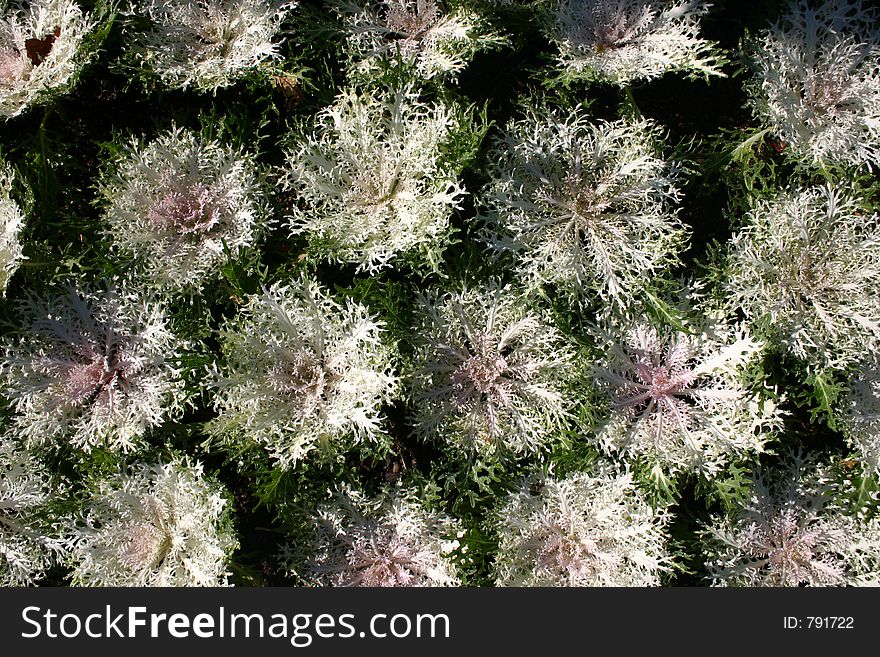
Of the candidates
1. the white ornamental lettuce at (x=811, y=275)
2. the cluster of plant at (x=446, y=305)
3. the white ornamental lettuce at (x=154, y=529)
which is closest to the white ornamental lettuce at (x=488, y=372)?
the cluster of plant at (x=446, y=305)

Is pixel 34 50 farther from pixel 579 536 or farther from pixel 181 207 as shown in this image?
pixel 579 536

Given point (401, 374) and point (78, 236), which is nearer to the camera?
point (401, 374)

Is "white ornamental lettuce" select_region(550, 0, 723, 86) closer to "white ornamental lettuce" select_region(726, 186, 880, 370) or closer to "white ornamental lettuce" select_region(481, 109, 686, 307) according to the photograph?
"white ornamental lettuce" select_region(481, 109, 686, 307)

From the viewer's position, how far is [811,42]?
1.83m

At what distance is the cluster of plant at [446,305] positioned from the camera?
1.82 meters

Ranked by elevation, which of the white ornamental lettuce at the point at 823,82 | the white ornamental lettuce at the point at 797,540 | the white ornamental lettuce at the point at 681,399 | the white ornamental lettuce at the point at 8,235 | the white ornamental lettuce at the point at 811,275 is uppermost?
the white ornamental lettuce at the point at 823,82

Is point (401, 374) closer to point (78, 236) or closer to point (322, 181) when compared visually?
point (322, 181)

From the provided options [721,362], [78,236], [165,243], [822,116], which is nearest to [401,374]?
[165,243]

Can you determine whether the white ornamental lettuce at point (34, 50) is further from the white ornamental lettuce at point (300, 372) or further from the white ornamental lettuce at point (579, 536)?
the white ornamental lettuce at point (579, 536)

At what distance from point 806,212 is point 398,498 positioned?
155cm

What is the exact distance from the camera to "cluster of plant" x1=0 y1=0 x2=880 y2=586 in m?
1.82

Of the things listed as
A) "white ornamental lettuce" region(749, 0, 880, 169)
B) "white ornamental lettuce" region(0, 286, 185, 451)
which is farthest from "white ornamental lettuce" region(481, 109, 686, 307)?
"white ornamental lettuce" region(0, 286, 185, 451)

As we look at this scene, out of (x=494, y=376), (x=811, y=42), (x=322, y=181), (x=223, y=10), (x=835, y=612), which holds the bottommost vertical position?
(x=835, y=612)

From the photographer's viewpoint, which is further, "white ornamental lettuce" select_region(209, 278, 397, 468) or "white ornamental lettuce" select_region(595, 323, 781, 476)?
"white ornamental lettuce" select_region(595, 323, 781, 476)
